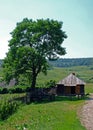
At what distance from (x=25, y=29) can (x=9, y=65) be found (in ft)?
24.9

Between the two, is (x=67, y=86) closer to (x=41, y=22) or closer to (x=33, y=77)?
(x=33, y=77)

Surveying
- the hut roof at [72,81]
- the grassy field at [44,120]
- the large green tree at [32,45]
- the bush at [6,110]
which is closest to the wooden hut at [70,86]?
the hut roof at [72,81]

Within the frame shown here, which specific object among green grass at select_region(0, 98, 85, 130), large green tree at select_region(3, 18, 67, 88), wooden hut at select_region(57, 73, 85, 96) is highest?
large green tree at select_region(3, 18, 67, 88)

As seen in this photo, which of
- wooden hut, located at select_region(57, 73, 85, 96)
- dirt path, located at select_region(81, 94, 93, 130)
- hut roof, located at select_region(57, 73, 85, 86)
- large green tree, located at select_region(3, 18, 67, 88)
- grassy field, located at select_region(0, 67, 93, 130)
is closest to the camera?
grassy field, located at select_region(0, 67, 93, 130)

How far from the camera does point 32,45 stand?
209ft

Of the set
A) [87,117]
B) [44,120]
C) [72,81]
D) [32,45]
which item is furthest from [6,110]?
[72,81]

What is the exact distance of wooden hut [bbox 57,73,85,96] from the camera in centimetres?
6619

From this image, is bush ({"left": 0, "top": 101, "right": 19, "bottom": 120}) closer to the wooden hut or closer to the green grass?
the green grass

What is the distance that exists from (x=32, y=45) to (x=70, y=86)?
11415mm

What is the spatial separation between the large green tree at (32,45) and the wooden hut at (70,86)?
5.26 meters

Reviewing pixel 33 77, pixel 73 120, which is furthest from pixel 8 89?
pixel 73 120

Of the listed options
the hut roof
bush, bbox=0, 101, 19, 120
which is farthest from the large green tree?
bush, bbox=0, 101, 19, 120

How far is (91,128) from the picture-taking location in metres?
30.2

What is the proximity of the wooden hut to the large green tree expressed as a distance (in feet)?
17.2
